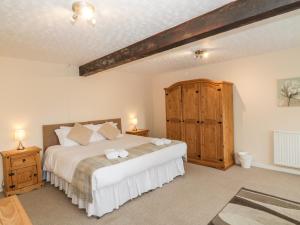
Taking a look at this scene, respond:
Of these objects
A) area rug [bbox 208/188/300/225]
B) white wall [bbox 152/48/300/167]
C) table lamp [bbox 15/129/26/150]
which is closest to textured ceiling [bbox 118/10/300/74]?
white wall [bbox 152/48/300/167]

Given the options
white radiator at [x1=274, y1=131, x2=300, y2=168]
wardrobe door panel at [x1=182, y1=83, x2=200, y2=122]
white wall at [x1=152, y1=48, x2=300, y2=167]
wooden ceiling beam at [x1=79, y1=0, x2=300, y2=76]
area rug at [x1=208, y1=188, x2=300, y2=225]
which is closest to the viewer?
wooden ceiling beam at [x1=79, y1=0, x2=300, y2=76]

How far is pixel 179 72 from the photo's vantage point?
5.54 m

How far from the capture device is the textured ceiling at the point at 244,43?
8.55ft

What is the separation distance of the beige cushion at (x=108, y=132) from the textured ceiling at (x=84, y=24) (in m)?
1.85

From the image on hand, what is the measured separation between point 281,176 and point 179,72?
3401mm

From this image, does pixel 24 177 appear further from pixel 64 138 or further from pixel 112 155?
pixel 112 155

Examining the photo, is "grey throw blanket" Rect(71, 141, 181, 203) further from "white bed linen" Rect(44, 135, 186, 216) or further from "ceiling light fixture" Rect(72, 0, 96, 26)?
"ceiling light fixture" Rect(72, 0, 96, 26)

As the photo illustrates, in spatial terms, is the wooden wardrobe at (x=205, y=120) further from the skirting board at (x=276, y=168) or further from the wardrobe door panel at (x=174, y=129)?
the skirting board at (x=276, y=168)

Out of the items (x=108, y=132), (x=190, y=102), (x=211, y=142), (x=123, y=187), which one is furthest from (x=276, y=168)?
(x=108, y=132)

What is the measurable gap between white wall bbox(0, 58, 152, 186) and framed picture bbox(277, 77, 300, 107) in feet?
12.0

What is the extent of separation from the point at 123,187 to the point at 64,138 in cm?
179

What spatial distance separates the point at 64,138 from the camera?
399 centimetres

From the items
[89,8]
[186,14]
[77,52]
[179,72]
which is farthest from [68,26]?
[179,72]

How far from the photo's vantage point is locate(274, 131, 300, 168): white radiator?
372cm
